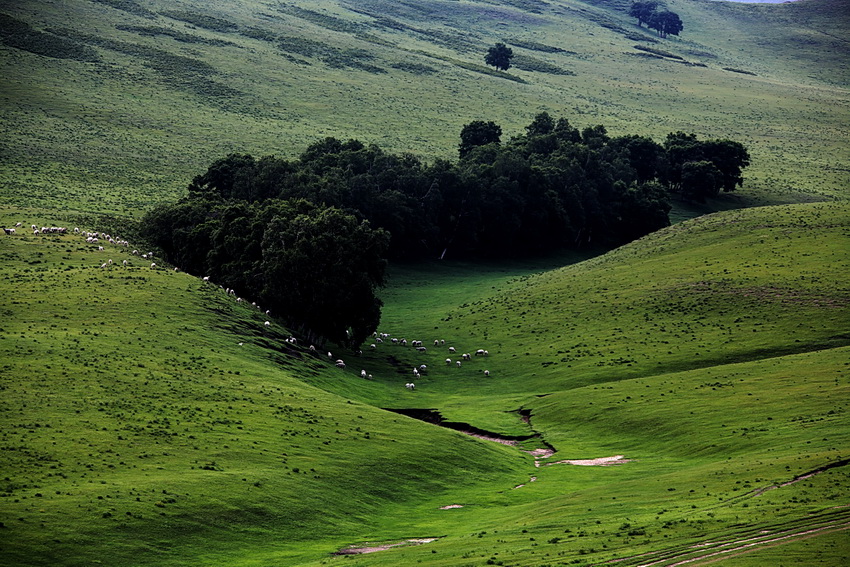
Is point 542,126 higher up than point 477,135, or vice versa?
point 542,126

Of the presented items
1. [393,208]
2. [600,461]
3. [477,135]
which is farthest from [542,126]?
[600,461]

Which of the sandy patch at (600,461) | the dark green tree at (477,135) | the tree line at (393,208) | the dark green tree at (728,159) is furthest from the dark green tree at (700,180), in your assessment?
the sandy patch at (600,461)

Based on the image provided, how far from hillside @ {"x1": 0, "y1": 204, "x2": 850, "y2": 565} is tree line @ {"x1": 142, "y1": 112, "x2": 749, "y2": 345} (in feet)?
18.3

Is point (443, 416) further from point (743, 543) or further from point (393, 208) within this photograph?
point (393, 208)

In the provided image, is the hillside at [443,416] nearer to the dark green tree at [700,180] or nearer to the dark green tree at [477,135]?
the dark green tree at [700,180]

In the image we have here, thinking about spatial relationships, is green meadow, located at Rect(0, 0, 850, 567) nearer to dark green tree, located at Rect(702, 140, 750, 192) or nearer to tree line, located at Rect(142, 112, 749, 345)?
tree line, located at Rect(142, 112, 749, 345)

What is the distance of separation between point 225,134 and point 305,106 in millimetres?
27633

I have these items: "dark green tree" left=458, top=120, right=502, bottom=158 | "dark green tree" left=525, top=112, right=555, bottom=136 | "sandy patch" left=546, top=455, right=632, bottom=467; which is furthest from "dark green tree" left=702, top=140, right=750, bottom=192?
"sandy patch" left=546, top=455, right=632, bottom=467

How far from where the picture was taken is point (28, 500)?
36344 millimetres

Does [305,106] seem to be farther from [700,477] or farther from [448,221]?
[700,477]

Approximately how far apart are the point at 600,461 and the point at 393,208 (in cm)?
6585

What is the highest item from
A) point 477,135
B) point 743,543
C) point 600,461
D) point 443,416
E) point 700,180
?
point 700,180

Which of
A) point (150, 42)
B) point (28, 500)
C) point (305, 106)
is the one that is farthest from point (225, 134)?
point (28, 500)

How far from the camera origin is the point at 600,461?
53.4 m
